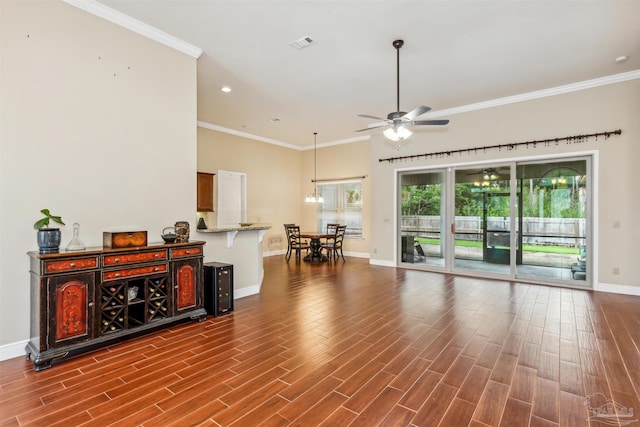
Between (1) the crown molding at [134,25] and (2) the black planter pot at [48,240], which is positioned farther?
(1) the crown molding at [134,25]

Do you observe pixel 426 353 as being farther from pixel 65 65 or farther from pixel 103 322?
pixel 65 65

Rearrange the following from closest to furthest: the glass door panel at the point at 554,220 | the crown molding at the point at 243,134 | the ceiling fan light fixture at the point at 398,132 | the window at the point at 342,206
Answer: the ceiling fan light fixture at the point at 398,132 < the glass door panel at the point at 554,220 < the crown molding at the point at 243,134 < the window at the point at 342,206

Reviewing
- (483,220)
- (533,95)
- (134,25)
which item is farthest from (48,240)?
(533,95)

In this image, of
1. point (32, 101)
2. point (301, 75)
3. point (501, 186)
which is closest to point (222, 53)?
point (301, 75)

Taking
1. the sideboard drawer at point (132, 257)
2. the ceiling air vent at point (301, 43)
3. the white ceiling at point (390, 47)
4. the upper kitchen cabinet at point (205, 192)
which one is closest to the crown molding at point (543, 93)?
the white ceiling at point (390, 47)

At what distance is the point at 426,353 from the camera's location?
2955 mm

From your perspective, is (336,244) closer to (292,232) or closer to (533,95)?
(292,232)

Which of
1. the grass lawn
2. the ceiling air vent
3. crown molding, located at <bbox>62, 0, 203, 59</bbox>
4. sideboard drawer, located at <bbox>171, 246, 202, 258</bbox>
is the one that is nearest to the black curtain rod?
the grass lawn

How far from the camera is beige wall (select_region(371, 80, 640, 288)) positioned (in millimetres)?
4992

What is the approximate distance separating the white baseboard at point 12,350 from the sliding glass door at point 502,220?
260 inches

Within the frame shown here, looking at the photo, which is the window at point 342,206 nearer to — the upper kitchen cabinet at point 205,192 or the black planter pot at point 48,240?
the upper kitchen cabinet at point 205,192

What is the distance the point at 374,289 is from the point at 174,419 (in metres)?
3.85

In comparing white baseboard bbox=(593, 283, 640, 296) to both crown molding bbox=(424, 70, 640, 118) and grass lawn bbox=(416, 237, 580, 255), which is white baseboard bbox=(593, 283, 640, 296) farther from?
crown molding bbox=(424, 70, 640, 118)

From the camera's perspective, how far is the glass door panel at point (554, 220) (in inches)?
216
